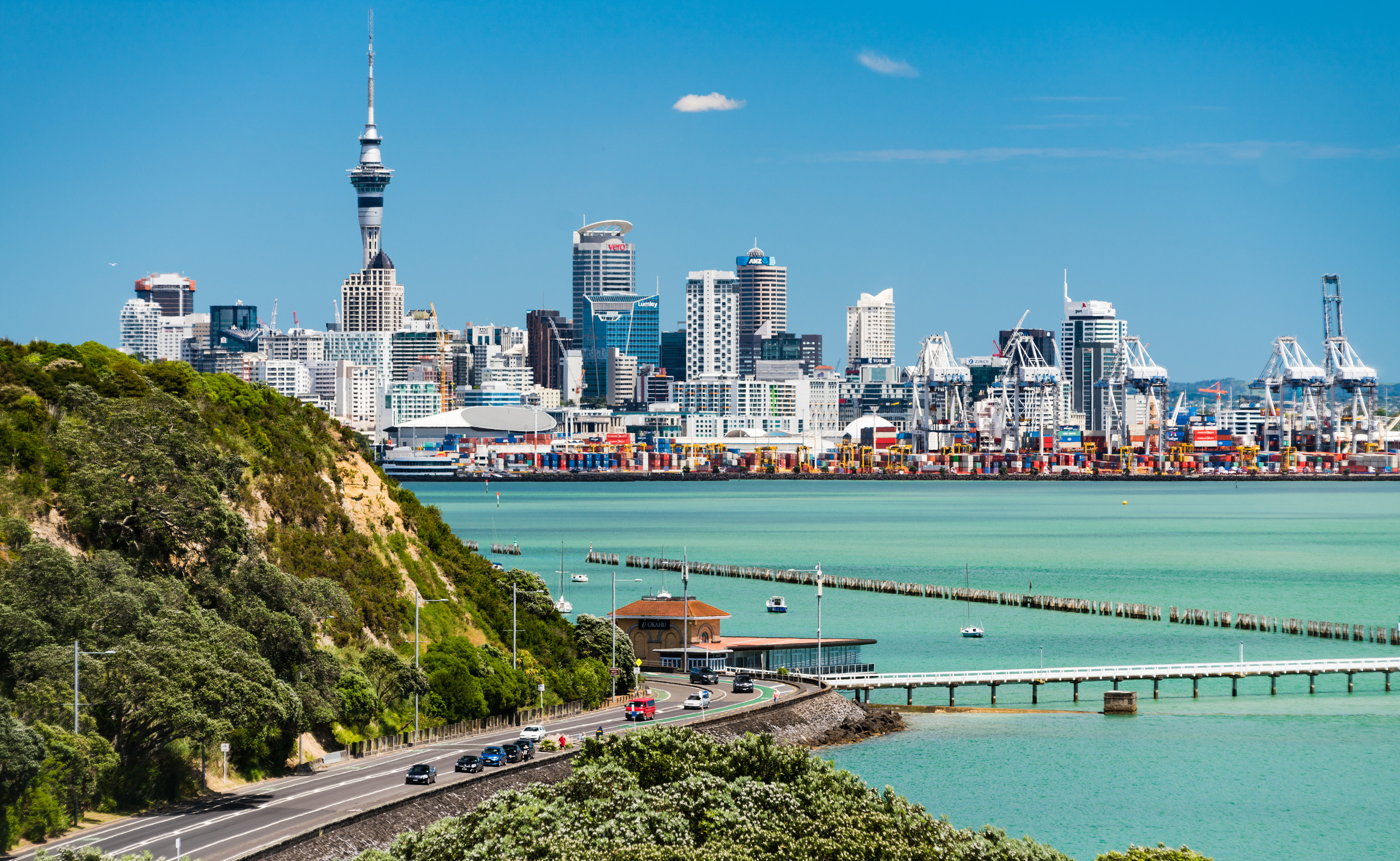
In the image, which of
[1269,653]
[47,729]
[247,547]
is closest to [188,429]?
[247,547]

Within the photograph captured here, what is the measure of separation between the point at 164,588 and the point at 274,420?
742 inches

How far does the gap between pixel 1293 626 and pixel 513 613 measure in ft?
143

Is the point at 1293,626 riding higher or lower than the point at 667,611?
lower

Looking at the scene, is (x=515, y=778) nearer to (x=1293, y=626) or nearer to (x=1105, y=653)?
(x=1105, y=653)

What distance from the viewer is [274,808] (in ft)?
105

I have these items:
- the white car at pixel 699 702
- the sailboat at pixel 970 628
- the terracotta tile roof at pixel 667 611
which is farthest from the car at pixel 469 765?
the sailboat at pixel 970 628

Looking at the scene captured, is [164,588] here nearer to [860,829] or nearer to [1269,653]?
[860,829]

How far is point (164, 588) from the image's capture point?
39281 mm

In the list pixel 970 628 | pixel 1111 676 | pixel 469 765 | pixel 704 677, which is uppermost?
pixel 469 765

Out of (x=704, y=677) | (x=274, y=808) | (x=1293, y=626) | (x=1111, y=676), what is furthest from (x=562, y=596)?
(x=274, y=808)

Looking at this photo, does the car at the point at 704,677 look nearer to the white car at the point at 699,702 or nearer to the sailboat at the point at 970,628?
the white car at the point at 699,702

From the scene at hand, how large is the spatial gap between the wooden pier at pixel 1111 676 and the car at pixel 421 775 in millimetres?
22964

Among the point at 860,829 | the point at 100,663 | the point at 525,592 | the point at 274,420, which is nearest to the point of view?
the point at 860,829

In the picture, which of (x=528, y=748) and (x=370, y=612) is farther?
(x=370, y=612)
